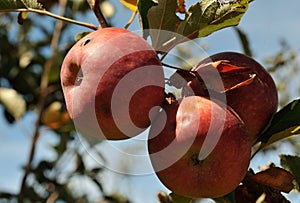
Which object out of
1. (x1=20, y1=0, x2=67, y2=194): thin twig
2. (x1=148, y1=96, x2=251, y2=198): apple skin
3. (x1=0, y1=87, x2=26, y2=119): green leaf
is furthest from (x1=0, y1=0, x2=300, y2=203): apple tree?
(x1=0, y1=87, x2=26, y2=119): green leaf

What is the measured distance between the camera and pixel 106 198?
2.90 m

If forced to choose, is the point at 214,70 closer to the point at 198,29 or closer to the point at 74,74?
the point at 198,29

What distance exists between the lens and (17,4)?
1.10 meters

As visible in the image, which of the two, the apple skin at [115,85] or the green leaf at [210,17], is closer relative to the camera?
the apple skin at [115,85]

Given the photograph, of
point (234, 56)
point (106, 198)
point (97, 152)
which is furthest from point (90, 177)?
point (234, 56)

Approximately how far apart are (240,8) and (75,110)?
0.33 m

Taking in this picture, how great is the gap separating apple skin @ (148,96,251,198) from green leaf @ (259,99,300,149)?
157 mm

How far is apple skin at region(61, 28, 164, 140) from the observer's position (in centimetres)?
85

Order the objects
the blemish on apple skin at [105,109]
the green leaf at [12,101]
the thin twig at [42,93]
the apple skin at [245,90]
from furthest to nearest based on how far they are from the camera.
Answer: the green leaf at [12,101] → the thin twig at [42,93] → the apple skin at [245,90] → the blemish on apple skin at [105,109]

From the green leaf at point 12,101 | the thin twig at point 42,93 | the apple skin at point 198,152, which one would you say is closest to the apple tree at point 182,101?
the apple skin at point 198,152

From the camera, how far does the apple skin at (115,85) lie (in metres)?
0.85

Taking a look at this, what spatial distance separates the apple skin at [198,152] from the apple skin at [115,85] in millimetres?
45

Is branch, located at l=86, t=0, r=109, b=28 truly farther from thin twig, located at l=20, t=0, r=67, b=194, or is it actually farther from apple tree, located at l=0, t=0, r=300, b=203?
thin twig, located at l=20, t=0, r=67, b=194

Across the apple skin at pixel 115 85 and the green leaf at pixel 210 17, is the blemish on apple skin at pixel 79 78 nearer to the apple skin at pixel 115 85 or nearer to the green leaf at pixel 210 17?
the apple skin at pixel 115 85
